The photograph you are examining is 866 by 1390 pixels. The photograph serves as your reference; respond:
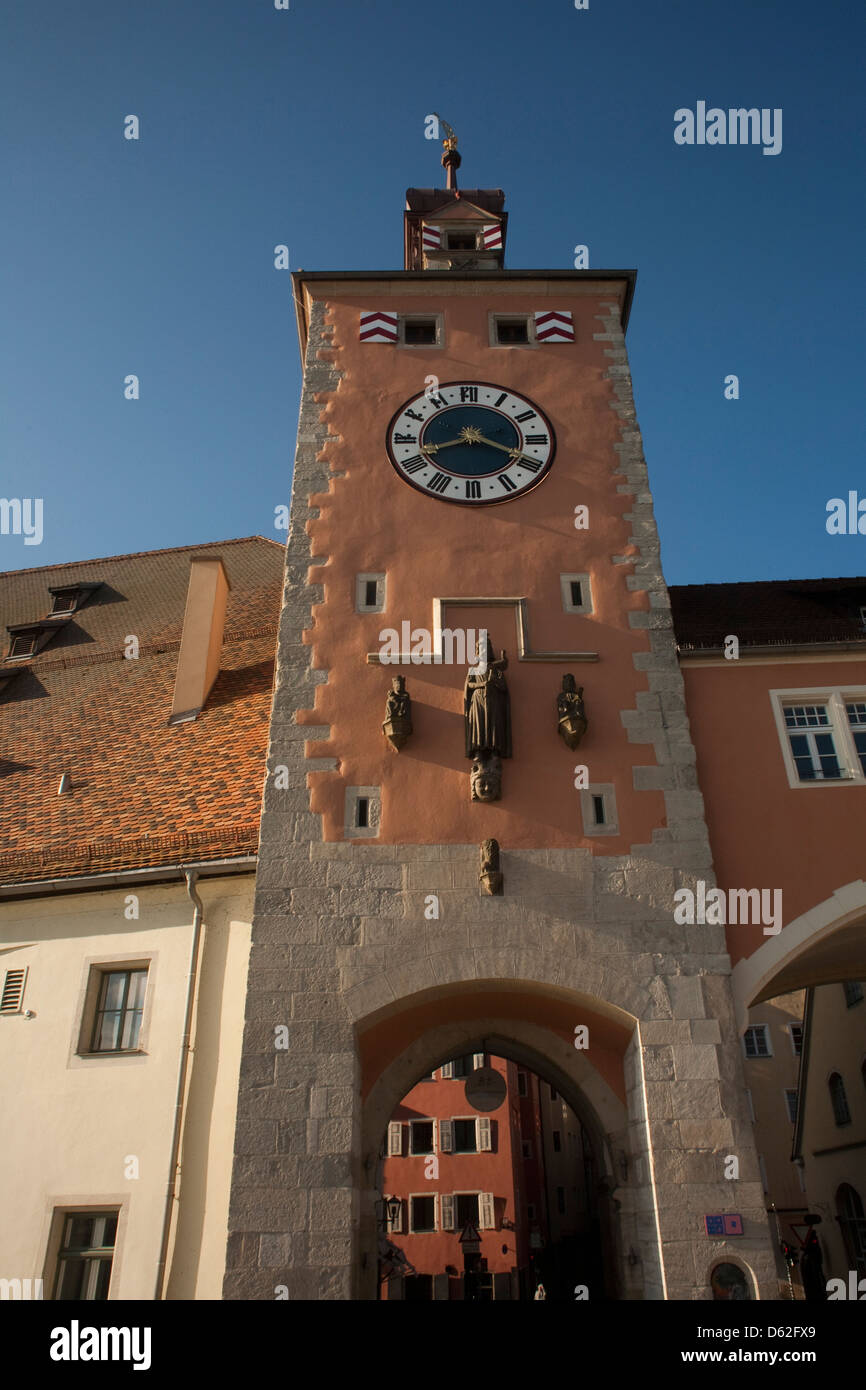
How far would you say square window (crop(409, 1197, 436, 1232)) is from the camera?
3052 centimetres

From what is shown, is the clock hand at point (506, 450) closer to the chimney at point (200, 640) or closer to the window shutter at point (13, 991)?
the chimney at point (200, 640)

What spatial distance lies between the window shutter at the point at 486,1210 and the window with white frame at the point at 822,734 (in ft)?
75.9

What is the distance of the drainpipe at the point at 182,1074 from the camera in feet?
32.9

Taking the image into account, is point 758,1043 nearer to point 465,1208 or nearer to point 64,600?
point 465,1208

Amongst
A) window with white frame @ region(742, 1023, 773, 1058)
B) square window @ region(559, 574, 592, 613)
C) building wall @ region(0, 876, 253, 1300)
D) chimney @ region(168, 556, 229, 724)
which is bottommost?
building wall @ region(0, 876, 253, 1300)

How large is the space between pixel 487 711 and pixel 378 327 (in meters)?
7.13

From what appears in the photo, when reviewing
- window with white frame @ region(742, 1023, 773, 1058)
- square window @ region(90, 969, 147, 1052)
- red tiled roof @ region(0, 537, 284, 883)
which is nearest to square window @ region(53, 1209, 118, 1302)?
square window @ region(90, 969, 147, 1052)

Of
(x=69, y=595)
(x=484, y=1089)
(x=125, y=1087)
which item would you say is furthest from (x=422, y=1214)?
(x=125, y=1087)

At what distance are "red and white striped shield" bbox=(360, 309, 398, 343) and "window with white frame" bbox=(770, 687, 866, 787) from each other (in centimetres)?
791

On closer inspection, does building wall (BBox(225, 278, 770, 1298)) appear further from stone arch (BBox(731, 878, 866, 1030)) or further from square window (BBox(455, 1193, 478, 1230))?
square window (BBox(455, 1193, 478, 1230))

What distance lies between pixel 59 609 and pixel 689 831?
14.9m
